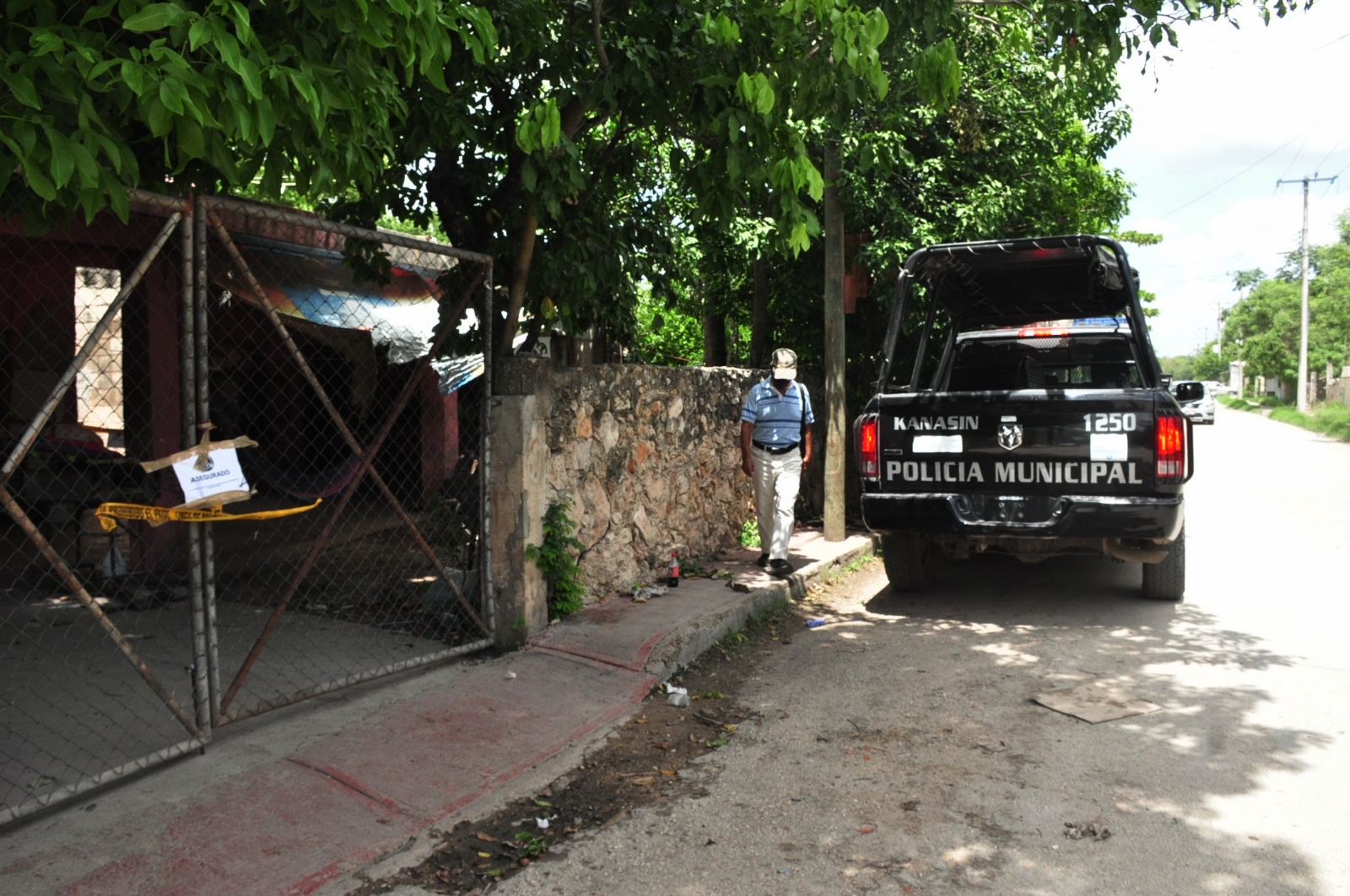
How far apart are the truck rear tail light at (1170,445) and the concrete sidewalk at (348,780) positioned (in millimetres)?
3073

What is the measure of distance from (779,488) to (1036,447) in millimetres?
2053

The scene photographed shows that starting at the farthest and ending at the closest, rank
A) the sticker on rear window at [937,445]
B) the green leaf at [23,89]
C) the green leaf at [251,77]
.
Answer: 1. the sticker on rear window at [937,445]
2. the green leaf at [251,77]
3. the green leaf at [23,89]

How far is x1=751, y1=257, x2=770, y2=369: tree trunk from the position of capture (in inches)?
452

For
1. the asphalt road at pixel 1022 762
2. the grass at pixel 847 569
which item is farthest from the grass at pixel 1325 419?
the asphalt road at pixel 1022 762

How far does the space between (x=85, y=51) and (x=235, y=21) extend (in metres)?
0.40

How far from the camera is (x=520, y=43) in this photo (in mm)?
5605

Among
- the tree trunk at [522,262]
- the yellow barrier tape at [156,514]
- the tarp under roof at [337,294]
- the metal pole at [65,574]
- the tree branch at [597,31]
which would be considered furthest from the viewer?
the tarp under roof at [337,294]

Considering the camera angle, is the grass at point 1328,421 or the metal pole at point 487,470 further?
the grass at point 1328,421

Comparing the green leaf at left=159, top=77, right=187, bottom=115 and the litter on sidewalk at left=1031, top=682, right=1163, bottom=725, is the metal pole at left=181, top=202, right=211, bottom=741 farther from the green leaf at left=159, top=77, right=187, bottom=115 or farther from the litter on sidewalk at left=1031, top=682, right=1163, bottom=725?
the litter on sidewalk at left=1031, top=682, right=1163, bottom=725

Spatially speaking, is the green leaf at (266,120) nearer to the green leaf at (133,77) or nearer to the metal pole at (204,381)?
the green leaf at (133,77)

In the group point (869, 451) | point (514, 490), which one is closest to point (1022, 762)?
point (869, 451)

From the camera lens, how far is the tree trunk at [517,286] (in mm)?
5797

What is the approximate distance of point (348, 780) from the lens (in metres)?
3.93

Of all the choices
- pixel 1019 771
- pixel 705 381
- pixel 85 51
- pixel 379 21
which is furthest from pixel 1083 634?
pixel 85 51
